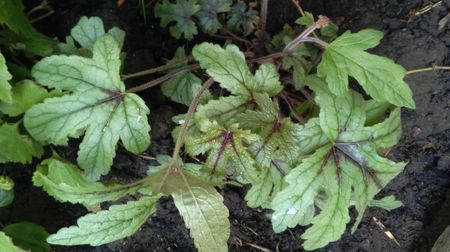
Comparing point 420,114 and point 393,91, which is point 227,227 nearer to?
point 393,91

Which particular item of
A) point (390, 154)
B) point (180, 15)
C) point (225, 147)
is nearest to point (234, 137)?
point (225, 147)

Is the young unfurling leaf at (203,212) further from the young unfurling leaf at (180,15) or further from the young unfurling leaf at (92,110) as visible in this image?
the young unfurling leaf at (180,15)

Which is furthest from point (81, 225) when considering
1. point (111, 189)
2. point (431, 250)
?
point (431, 250)

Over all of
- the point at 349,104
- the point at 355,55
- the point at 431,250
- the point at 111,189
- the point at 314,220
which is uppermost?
the point at 355,55

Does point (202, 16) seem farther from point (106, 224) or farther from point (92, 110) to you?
point (106, 224)

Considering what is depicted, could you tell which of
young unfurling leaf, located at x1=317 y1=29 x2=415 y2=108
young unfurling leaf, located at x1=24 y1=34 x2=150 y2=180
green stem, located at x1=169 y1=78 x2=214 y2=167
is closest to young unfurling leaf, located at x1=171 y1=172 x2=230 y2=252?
green stem, located at x1=169 y1=78 x2=214 y2=167

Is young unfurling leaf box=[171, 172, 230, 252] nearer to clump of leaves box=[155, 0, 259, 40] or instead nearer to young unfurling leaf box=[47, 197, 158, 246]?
young unfurling leaf box=[47, 197, 158, 246]

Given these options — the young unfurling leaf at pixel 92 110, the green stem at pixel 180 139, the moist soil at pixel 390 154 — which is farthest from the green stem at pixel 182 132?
the moist soil at pixel 390 154
